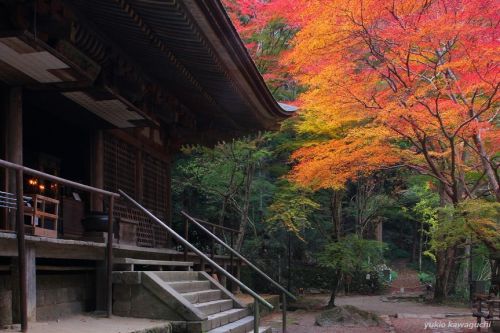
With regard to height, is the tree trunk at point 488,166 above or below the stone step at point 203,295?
above

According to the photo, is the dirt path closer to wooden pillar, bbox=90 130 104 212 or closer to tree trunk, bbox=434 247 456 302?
tree trunk, bbox=434 247 456 302

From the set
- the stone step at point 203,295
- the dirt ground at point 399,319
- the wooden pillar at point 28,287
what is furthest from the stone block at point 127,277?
the dirt ground at point 399,319

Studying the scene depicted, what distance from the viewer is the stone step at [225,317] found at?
658cm

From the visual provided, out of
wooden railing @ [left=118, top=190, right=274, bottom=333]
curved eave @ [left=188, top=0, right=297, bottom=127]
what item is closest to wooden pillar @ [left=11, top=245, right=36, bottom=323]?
wooden railing @ [left=118, top=190, right=274, bottom=333]

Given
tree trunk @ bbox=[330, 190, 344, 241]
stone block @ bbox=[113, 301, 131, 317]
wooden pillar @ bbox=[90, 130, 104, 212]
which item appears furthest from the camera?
tree trunk @ bbox=[330, 190, 344, 241]

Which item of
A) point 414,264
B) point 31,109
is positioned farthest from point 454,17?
point 414,264

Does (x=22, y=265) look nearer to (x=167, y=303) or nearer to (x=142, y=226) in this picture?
(x=167, y=303)

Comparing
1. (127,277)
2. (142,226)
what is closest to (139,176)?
(142,226)

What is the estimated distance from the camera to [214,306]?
7402 mm

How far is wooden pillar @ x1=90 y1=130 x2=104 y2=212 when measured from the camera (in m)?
8.62

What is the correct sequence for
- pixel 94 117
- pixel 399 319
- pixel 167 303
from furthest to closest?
pixel 399 319 → pixel 94 117 → pixel 167 303

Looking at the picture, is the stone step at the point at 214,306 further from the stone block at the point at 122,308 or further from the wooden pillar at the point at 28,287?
the wooden pillar at the point at 28,287

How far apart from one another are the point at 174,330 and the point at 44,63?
3.61 m

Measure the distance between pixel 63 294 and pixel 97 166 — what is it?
2962 millimetres
